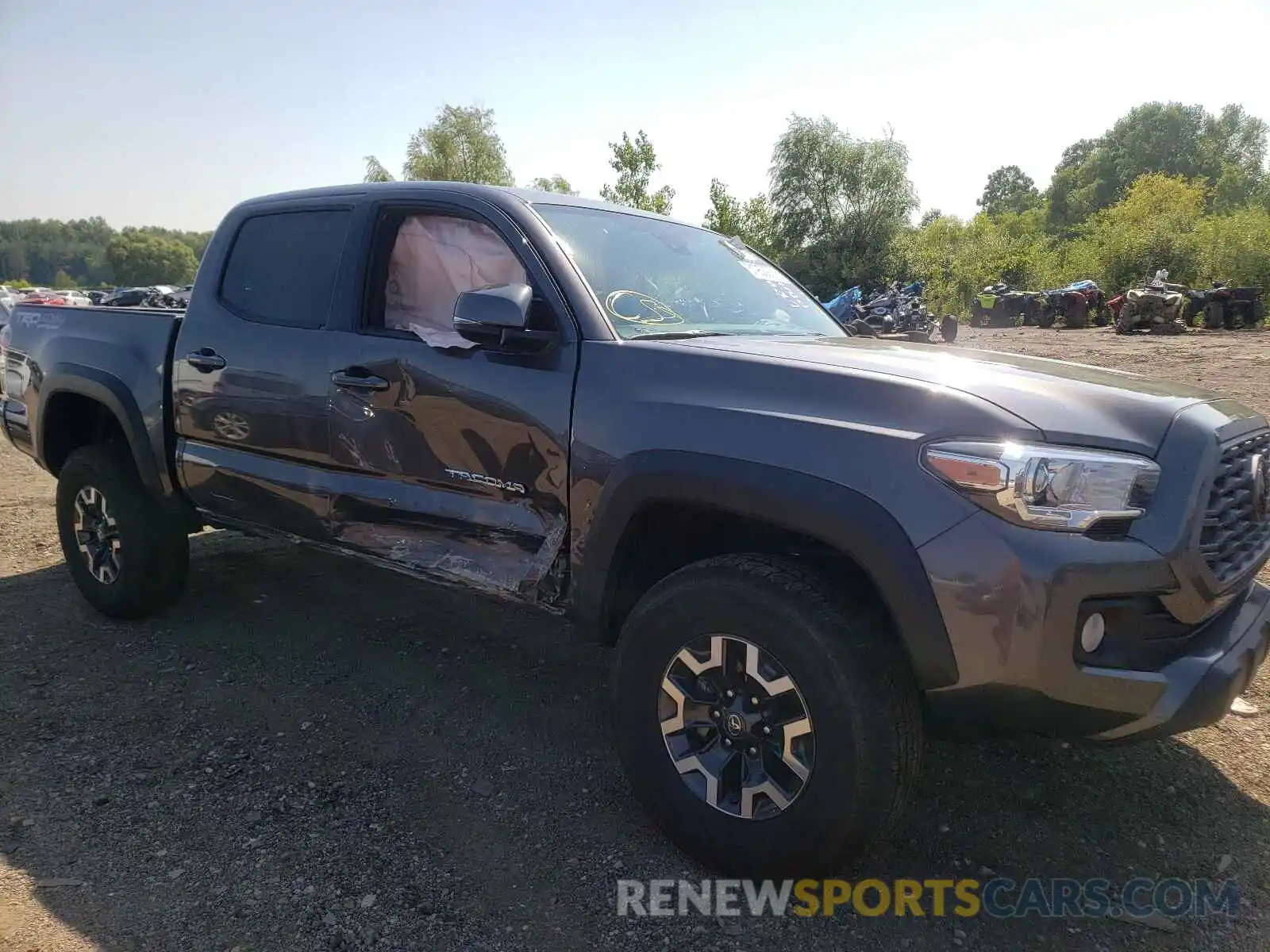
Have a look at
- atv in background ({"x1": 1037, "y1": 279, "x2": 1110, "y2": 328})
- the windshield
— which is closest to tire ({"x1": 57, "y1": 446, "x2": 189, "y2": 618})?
the windshield

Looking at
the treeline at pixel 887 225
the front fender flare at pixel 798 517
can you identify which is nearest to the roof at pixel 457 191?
the front fender flare at pixel 798 517

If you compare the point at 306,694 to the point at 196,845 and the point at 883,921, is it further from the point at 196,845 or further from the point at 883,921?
the point at 883,921

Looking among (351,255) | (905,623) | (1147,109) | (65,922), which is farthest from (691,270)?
(1147,109)

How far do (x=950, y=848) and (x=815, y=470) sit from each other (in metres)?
1.31

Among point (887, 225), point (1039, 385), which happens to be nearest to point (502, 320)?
point (1039, 385)

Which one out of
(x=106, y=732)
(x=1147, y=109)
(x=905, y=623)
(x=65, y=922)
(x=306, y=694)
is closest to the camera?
(x=905, y=623)

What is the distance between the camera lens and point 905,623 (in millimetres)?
1987

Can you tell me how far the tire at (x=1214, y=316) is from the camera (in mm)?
21016

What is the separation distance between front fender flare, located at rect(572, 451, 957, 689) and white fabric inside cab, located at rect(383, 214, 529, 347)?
3.34ft

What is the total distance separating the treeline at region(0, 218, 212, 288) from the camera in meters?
87.2

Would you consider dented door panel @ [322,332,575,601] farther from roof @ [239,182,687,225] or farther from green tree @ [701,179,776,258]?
green tree @ [701,179,776,258]

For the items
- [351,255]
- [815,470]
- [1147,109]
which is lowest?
[815,470]

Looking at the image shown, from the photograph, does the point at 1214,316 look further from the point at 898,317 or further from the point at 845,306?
the point at 845,306

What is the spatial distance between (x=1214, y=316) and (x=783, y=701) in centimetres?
2406
